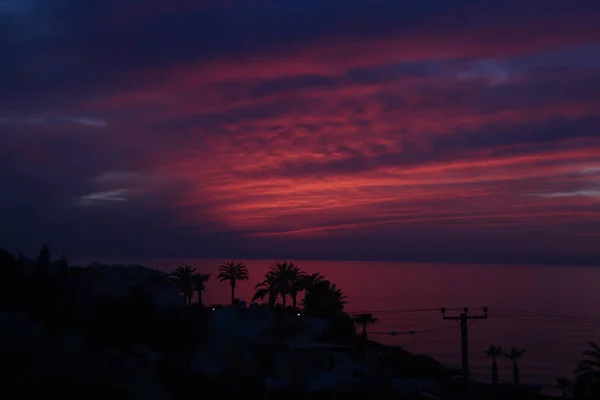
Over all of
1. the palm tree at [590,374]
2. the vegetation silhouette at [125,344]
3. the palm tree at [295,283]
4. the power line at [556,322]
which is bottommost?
the power line at [556,322]

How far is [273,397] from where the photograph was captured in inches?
1224

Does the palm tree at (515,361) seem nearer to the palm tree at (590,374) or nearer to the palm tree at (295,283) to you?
the palm tree at (590,374)

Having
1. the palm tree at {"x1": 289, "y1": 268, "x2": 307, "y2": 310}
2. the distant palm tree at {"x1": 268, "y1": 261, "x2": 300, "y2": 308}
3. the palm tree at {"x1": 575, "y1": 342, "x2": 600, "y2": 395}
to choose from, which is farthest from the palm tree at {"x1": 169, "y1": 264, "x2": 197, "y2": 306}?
the palm tree at {"x1": 575, "y1": 342, "x2": 600, "y2": 395}

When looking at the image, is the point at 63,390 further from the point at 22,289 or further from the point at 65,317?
the point at 22,289

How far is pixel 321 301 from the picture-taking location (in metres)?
70.0

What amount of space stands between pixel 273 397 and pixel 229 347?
39.9 feet

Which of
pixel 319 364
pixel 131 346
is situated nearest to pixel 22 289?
pixel 131 346

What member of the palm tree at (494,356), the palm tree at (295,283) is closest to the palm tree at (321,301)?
the palm tree at (295,283)

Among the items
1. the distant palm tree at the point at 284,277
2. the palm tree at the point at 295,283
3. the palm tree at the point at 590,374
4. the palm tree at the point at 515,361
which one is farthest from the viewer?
the palm tree at the point at 295,283

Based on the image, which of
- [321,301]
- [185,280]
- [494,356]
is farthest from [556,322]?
[185,280]

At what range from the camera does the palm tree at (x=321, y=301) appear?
228 ft

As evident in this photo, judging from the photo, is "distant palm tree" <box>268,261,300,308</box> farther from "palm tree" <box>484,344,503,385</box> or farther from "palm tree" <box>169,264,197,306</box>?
"palm tree" <box>484,344,503,385</box>

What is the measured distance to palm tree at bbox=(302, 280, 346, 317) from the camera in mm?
69562

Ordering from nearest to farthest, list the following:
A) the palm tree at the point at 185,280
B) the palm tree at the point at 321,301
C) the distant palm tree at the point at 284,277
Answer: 1. the palm tree at the point at 185,280
2. the distant palm tree at the point at 284,277
3. the palm tree at the point at 321,301
